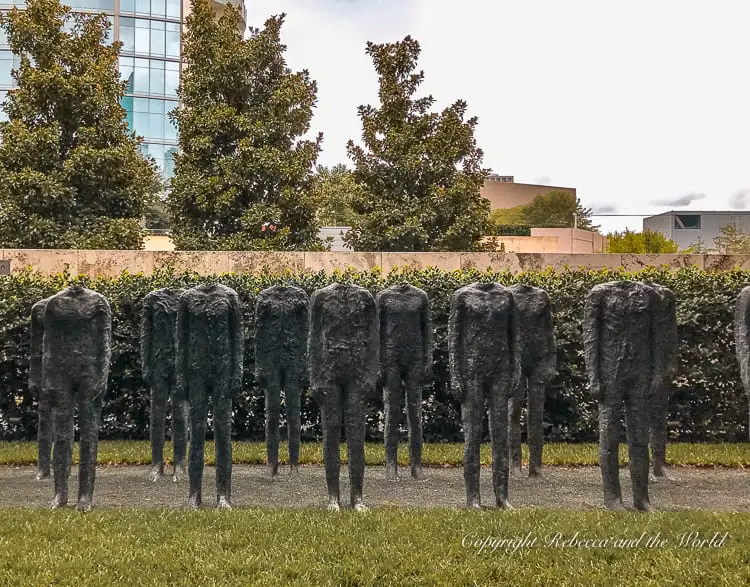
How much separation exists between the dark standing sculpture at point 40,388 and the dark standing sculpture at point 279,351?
7.50 feet

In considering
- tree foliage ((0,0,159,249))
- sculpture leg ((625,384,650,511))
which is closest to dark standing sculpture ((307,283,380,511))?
sculpture leg ((625,384,650,511))

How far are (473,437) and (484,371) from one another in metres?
0.61

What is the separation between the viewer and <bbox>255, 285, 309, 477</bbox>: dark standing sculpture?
860cm

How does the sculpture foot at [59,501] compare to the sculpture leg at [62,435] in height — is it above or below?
below

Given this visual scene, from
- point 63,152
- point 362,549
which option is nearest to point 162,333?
point 362,549

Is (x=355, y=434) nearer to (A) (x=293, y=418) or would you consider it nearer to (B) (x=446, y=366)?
(A) (x=293, y=418)

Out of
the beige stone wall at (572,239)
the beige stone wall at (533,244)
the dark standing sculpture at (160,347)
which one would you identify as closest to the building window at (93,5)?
the beige stone wall at (533,244)

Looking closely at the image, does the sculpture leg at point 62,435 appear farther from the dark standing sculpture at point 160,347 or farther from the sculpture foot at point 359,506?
the sculpture foot at point 359,506

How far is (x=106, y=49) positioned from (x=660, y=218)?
60.2 metres

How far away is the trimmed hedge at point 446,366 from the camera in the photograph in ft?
35.4

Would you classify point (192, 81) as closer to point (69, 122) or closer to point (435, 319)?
point (69, 122)

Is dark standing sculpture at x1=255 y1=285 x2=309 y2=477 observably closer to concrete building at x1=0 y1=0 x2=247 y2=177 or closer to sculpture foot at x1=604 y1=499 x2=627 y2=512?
sculpture foot at x1=604 y1=499 x2=627 y2=512

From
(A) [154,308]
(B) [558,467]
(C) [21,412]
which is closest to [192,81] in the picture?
(C) [21,412]

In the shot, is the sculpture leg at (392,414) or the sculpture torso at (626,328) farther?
the sculpture leg at (392,414)
